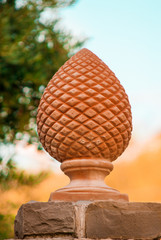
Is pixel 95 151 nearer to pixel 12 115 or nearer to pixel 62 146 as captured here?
pixel 62 146

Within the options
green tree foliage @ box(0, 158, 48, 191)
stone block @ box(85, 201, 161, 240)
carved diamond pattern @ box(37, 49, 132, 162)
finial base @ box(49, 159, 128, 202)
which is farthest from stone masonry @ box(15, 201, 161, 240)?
green tree foliage @ box(0, 158, 48, 191)

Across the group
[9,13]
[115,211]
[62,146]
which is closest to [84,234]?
[115,211]

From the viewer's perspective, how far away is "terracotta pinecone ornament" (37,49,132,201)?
2.21 metres

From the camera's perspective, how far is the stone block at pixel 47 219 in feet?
6.65

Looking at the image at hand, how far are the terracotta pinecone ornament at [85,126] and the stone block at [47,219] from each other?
0.13 m

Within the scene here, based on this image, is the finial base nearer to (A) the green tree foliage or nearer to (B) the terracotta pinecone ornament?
(B) the terracotta pinecone ornament

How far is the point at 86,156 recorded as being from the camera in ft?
7.48

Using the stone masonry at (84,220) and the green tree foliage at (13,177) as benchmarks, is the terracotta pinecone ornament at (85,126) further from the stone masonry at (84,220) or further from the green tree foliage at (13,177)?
the green tree foliage at (13,177)

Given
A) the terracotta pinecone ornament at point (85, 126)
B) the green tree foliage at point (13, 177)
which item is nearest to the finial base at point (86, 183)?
the terracotta pinecone ornament at point (85, 126)

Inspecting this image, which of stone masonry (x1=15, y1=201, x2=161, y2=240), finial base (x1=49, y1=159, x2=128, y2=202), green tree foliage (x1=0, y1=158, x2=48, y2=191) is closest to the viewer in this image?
stone masonry (x1=15, y1=201, x2=161, y2=240)

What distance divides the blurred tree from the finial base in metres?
4.11

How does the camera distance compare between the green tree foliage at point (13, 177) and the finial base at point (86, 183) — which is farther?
the green tree foliage at point (13, 177)

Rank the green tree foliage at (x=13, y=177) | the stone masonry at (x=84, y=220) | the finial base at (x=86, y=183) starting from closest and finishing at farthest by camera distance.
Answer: the stone masonry at (x=84, y=220) → the finial base at (x=86, y=183) → the green tree foliage at (x=13, y=177)

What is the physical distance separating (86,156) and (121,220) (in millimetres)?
471
